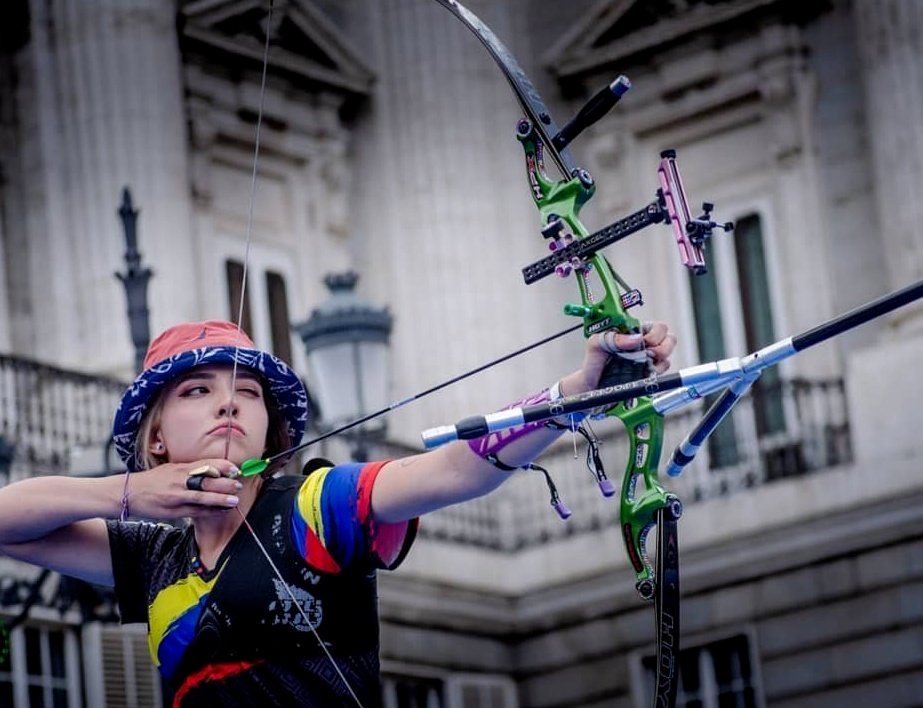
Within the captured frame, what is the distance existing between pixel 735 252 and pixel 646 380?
20.6 m

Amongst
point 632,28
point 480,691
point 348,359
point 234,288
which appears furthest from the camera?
point 632,28

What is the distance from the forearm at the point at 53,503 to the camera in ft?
24.6

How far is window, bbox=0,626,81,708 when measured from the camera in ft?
70.3

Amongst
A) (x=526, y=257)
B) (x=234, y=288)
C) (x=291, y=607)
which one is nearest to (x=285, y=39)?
(x=234, y=288)

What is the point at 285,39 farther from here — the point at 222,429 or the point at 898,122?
the point at 222,429

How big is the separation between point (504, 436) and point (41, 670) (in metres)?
15.4

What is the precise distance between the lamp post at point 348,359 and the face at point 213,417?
8.73m

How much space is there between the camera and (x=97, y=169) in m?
24.9

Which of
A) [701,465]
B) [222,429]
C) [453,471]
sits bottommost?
[453,471]

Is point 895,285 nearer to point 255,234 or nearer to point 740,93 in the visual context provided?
point 740,93

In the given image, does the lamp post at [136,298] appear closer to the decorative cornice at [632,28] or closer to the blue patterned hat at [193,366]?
the blue patterned hat at [193,366]

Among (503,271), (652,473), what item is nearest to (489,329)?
(503,271)

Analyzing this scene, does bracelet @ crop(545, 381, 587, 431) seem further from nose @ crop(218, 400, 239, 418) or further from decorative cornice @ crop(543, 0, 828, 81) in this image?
decorative cornice @ crop(543, 0, 828, 81)

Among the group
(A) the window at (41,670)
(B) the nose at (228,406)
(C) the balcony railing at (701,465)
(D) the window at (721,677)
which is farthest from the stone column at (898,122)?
(B) the nose at (228,406)
